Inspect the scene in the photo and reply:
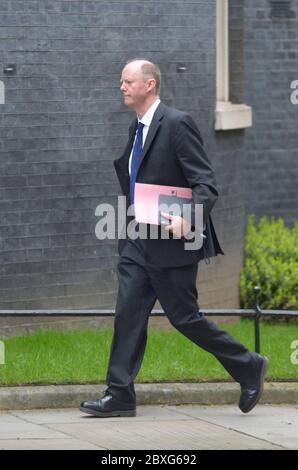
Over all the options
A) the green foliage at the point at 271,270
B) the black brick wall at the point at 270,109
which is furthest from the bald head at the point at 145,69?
the black brick wall at the point at 270,109

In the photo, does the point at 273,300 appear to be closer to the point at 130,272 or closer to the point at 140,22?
the point at 140,22

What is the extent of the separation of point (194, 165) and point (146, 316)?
0.98 m

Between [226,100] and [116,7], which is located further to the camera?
[226,100]

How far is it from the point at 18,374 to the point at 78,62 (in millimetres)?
2962

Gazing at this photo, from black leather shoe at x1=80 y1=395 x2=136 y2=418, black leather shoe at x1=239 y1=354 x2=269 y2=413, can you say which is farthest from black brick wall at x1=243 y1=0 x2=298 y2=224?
black leather shoe at x1=80 y1=395 x2=136 y2=418

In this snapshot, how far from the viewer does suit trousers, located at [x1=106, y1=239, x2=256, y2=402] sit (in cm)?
796

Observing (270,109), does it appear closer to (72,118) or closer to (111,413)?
(72,118)

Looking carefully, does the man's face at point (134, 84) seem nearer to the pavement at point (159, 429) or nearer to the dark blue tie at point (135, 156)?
the dark blue tie at point (135, 156)

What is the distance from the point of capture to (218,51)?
12.4 metres

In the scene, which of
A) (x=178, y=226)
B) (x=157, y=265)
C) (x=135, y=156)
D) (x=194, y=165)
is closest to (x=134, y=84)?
(x=135, y=156)

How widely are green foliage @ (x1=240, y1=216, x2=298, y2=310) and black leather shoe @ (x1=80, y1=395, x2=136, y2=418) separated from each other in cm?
465

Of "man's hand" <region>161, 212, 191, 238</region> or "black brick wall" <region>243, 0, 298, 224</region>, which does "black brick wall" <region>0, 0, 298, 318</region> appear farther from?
"man's hand" <region>161, 212, 191, 238</region>

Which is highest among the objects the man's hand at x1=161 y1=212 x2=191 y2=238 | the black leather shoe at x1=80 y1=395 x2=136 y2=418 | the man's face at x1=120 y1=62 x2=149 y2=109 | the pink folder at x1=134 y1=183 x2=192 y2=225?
the man's face at x1=120 y1=62 x2=149 y2=109
